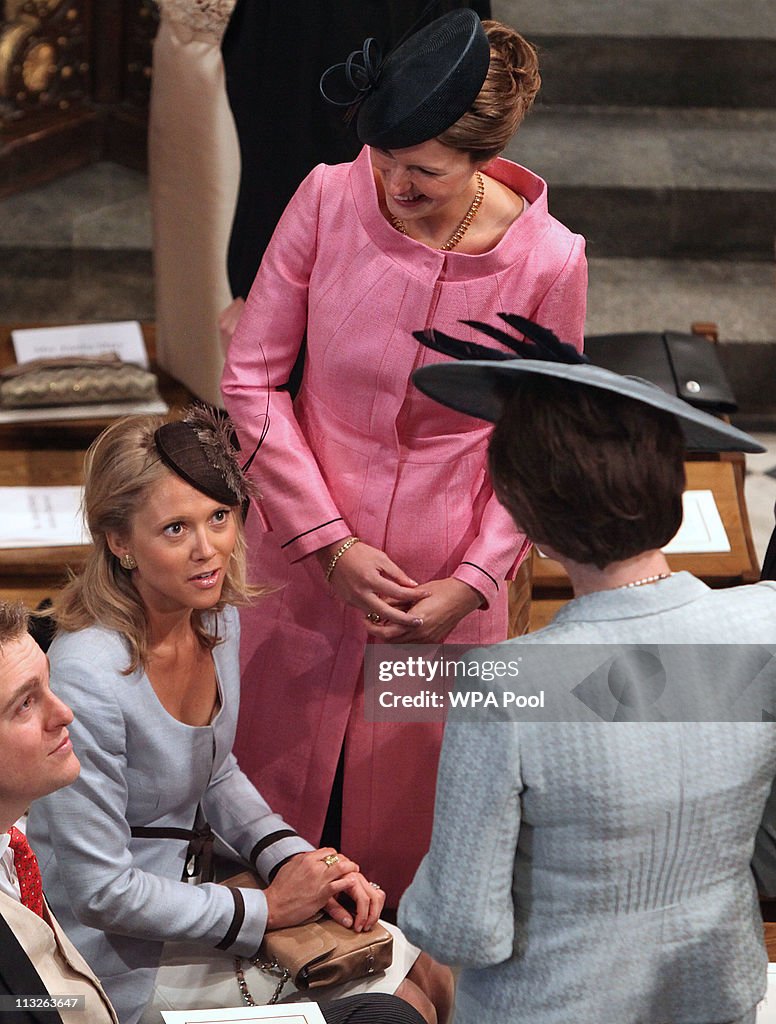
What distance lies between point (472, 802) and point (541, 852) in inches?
4.0

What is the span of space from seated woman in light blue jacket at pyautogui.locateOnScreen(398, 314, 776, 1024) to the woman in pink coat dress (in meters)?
0.61

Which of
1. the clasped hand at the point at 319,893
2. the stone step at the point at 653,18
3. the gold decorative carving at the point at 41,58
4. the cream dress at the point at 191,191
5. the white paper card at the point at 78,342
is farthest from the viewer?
the gold decorative carving at the point at 41,58

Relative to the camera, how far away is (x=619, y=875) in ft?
4.94

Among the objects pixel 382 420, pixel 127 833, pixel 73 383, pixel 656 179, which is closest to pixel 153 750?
pixel 127 833

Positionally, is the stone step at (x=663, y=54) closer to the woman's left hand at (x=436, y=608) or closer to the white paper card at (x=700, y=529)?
the white paper card at (x=700, y=529)

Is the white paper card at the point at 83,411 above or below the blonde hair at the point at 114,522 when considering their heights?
below

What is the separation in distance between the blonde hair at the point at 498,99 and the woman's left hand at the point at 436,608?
2.26ft

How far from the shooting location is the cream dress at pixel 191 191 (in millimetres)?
3695

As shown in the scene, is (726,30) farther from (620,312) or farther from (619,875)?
(619,875)

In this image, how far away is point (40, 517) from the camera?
3.59m

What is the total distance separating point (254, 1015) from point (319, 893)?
381mm

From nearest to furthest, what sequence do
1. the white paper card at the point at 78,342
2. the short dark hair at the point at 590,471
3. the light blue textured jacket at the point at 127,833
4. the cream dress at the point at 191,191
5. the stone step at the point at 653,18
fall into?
the short dark hair at the point at 590,471
the light blue textured jacket at the point at 127,833
the cream dress at the point at 191,191
the white paper card at the point at 78,342
the stone step at the point at 653,18

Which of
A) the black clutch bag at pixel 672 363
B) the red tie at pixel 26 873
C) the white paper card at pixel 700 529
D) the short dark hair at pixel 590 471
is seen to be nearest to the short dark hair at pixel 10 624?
the red tie at pixel 26 873

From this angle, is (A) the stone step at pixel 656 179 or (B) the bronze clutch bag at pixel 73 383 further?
(A) the stone step at pixel 656 179
